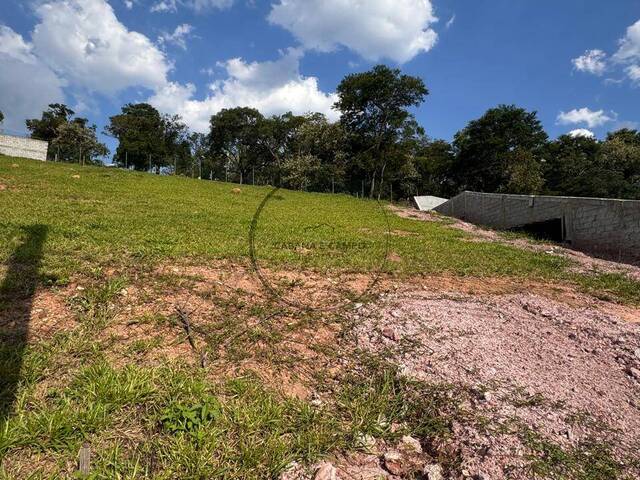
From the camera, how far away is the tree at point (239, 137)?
68812 millimetres

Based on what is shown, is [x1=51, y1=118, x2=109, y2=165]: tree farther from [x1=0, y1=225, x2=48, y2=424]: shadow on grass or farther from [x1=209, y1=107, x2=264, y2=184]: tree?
[x1=0, y1=225, x2=48, y2=424]: shadow on grass

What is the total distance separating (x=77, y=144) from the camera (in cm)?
6538

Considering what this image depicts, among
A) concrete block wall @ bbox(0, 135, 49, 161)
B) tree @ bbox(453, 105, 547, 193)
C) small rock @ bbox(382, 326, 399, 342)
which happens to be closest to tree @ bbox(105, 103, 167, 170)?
concrete block wall @ bbox(0, 135, 49, 161)

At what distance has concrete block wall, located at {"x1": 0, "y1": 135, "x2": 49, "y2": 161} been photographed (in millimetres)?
35250

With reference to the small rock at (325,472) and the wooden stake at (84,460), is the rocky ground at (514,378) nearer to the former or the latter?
the small rock at (325,472)

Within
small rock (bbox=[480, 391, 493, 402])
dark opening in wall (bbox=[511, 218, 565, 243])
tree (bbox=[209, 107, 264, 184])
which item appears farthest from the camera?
tree (bbox=[209, 107, 264, 184])

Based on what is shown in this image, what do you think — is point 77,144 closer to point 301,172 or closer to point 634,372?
point 301,172

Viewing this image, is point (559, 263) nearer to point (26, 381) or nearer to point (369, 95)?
point (26, 381)

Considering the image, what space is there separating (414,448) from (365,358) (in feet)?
3.82

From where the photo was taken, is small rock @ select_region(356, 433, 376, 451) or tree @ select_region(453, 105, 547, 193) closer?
small rock @ select_region(356, 433, 376, 451)

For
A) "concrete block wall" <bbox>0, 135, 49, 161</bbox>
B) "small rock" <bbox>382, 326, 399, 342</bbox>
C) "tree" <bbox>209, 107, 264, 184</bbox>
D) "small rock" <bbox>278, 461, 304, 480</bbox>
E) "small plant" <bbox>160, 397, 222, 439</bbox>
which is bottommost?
"small rock" <bbox>278, 461, 304, 480</bbox>

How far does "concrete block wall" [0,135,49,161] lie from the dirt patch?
42825 mm

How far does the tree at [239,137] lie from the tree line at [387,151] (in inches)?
7.3

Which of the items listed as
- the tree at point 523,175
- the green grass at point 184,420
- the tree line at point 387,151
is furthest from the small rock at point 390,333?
the tree at point 523,175
